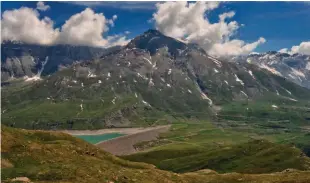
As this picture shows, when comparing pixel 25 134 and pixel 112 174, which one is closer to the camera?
pixel 112 174

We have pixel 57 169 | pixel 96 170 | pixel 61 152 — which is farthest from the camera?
pixel 61 152

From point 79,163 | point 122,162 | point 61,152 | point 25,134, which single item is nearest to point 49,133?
point 25,134

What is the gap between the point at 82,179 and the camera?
216 ft

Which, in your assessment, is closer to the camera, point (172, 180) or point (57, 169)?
point (57, 169)

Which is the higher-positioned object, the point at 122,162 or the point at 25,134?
the point at 25,134

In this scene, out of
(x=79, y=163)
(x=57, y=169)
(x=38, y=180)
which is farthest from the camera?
(x=79, y=163)

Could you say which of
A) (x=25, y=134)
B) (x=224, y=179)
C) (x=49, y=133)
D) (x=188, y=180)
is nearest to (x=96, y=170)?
(x=188, y=180)

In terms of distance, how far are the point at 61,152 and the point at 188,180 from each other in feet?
97.8

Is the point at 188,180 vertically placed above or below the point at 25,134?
below

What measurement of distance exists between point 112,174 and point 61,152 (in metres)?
23.2

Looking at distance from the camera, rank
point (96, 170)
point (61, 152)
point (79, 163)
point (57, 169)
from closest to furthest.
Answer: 1. point (57, 169)
2. point (96, 170)
3. point (79, 163)
4. point (61, 152)

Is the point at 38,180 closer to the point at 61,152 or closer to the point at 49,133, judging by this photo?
the point at 61,152

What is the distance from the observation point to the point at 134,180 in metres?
72.2

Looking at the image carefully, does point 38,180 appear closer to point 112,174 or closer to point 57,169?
point 57,169
